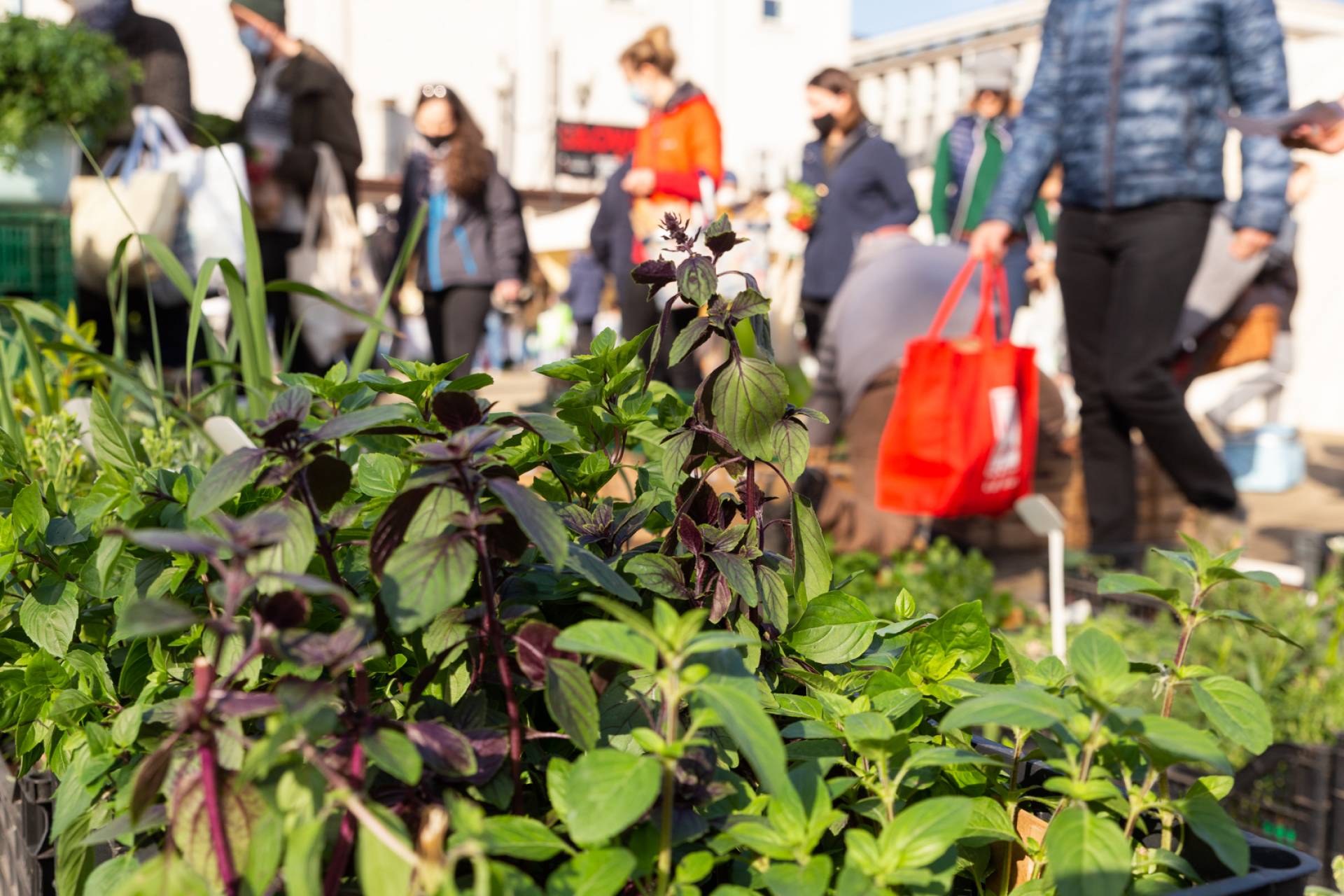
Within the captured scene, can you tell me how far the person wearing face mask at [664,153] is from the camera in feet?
15.8

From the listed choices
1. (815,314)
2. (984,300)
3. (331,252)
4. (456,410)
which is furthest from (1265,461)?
(456,410)

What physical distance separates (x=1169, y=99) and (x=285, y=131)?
10.4 feet

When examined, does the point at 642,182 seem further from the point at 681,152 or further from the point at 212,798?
the point at 212,798

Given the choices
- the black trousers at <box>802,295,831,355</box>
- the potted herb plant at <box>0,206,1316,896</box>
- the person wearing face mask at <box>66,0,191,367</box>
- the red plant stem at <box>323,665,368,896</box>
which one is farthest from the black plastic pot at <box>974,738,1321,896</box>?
the black trousers at <box>802,295,831,355</box>

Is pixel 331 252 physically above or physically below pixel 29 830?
above

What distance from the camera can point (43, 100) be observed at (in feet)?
10.9

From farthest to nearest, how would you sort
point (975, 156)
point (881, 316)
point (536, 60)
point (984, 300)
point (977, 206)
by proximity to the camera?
point (536, 60) < point (975, 156) < point (977, 206) < point (881, 316) < point (984, 300)

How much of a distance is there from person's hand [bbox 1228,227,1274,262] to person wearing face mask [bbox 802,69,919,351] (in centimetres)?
175

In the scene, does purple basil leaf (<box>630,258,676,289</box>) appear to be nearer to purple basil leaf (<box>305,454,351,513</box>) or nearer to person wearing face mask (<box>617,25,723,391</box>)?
purple basil leaf (<box>305,454,351,513</box>)

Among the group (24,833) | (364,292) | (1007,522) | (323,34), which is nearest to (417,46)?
(323,34)

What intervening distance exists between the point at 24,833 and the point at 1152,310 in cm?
308

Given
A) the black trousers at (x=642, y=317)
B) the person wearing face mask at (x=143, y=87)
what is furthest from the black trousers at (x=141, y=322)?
the black trousers at (x=642, y=317)

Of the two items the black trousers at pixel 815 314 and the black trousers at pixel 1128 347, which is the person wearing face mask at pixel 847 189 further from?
the black trousers at pixel 1128 347

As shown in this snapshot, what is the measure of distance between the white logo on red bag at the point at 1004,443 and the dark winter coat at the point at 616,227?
238 centimetres
